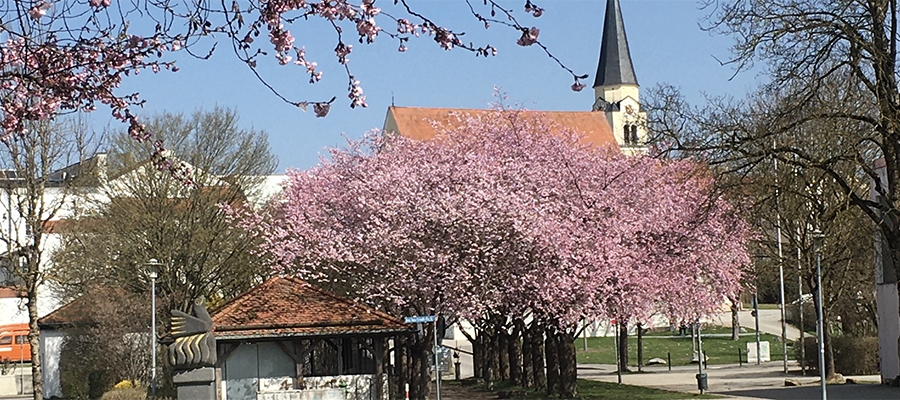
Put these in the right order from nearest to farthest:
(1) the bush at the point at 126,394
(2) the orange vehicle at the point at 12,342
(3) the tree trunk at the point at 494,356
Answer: (1) the bush at the point at 126,394 < (3) the tree trunk at the point at 494,356 < (2) the orange vehicle at the point at 12,342

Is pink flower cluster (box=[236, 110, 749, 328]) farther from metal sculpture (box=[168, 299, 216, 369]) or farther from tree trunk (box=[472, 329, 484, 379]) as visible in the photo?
tree trunk (box=[472, 329, 484, 379])

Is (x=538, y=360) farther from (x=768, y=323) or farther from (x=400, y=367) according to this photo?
(x=768, y=323)

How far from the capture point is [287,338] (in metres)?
27.1

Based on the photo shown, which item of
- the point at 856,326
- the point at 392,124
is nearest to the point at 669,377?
the point at 856,326

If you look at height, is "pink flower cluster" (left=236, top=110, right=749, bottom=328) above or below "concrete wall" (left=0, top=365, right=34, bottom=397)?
above

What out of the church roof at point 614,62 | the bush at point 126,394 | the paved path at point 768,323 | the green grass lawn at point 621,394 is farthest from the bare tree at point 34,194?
the church roof at point 614,62

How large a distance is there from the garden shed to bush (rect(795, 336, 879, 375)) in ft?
62.4

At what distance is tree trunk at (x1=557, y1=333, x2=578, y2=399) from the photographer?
33000mm

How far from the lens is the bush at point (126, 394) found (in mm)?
35062

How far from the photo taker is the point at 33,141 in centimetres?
3275

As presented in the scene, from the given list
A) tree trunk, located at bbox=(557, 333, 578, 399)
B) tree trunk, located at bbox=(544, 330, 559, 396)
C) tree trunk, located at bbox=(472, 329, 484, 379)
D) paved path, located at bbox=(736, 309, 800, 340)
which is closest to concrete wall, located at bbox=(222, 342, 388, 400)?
tree trunk, located at bbox=(557, 333, 578, 399)

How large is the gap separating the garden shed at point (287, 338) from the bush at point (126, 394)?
813 cm

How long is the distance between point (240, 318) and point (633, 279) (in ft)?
34.7

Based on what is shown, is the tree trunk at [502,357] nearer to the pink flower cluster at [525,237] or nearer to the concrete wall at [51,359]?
the pink flower cluster at [525,237]
